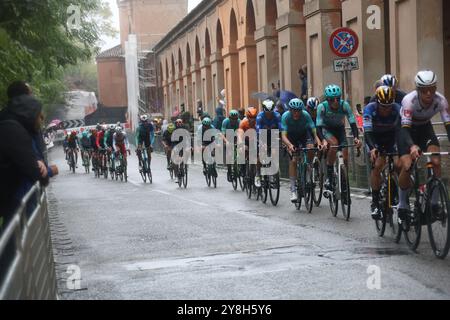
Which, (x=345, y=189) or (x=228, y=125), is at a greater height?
(x=228, y=125)

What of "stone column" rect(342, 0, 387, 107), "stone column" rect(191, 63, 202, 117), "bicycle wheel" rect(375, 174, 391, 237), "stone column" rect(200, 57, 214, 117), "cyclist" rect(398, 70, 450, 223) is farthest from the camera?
"stone column" rect(191, 63, 202, 117)

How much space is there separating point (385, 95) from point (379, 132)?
0.54 meters

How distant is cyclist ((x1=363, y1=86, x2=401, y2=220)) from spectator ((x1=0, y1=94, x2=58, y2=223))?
4.34m

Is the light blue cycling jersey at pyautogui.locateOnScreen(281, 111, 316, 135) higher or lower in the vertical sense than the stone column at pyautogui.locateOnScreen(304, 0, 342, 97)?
lower

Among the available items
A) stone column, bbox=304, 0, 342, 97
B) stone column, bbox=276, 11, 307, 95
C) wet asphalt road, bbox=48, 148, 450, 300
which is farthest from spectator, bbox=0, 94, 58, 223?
stone column, bbox=276, 11, 307, 95

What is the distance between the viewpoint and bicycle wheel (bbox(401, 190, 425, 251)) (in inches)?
364

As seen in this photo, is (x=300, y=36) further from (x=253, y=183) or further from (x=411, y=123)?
(x=411, y=123)

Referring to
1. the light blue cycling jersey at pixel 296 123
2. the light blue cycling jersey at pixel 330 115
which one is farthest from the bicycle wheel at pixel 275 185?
the light blue cycling jersey at pixel 330 115

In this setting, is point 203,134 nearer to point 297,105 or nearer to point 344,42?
point 344,42

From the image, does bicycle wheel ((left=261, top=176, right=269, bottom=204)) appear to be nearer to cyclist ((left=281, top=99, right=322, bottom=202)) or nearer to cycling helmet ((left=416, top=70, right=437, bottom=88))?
cyclist ((left=281, top=99, right=322, bottom=202))

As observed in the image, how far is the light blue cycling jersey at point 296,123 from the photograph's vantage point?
14.6 meters

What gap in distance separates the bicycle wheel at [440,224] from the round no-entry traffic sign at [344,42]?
10.9 metres

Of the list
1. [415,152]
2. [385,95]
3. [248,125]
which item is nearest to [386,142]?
[385,95]

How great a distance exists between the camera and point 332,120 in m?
13.4
